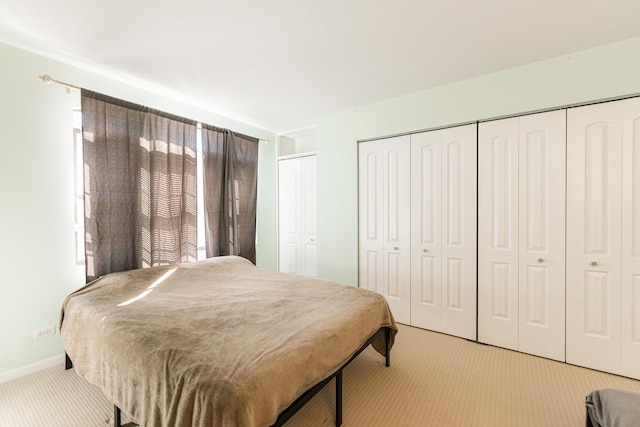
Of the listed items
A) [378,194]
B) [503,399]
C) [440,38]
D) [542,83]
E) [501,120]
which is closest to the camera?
[503,399]

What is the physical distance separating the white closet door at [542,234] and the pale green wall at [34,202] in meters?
4.10

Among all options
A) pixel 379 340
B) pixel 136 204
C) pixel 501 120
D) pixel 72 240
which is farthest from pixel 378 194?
pixel 72 240

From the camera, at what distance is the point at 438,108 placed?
283 centimetres

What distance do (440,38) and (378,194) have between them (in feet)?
5.53

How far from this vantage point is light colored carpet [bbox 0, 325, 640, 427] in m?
1.67

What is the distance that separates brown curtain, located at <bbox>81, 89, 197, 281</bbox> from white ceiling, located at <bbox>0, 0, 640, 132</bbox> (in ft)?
1.44

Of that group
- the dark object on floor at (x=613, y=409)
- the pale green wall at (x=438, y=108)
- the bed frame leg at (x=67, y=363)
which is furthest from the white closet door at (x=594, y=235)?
the bed frame leg at (x=67, y=363)

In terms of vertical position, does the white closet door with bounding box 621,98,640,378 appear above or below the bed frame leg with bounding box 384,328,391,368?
above

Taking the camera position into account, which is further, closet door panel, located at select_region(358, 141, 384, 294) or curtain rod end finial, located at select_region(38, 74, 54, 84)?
closet door panel, located at select_region(358, 141, 384, 294)

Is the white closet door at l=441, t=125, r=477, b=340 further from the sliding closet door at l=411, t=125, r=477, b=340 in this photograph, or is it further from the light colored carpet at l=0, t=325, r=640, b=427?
the light colored carpet at l=0, t=325, r=640, b=427

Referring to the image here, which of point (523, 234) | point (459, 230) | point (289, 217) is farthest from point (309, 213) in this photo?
point (523, 234)

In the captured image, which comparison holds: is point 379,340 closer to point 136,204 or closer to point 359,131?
point 359,131

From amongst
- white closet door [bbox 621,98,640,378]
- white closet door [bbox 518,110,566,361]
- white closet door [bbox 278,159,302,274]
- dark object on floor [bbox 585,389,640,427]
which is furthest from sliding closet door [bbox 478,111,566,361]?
white closet door [bbox 278,159,302,274]

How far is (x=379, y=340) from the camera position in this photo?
7.54 feet
